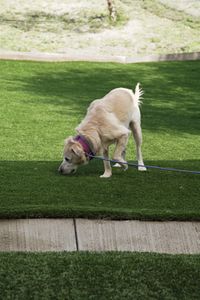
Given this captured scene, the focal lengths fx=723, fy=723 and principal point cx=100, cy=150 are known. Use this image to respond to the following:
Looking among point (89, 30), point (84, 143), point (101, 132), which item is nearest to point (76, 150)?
point (84, 143)

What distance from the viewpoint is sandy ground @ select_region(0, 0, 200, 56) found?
76.2 ft

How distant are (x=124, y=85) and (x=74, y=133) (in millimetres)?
5488

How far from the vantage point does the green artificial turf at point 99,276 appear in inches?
200

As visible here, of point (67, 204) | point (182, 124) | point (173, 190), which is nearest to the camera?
point (67, 204)

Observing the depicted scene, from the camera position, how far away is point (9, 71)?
64.3 ft

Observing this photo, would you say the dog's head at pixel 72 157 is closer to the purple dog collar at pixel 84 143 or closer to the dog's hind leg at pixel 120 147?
the purple dog collar at pixel 84 143

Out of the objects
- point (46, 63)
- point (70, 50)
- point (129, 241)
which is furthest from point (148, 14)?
point (129, 241)

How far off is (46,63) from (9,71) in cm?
160

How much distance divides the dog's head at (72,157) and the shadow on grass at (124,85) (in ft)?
18.2

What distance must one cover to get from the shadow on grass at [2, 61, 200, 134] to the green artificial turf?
8.52m

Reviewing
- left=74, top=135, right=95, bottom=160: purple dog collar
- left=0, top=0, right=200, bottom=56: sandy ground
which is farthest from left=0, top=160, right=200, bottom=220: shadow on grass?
left=0, top=0, right=200, bottom=56: sandy ground

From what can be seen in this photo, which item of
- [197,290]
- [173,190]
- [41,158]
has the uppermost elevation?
[197,290]

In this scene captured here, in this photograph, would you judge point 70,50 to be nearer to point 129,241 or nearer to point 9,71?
point 9,71

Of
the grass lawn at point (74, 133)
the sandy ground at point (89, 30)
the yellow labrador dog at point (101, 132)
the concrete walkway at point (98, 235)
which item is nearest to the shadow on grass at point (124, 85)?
the grass lawn at point (74, 133)
